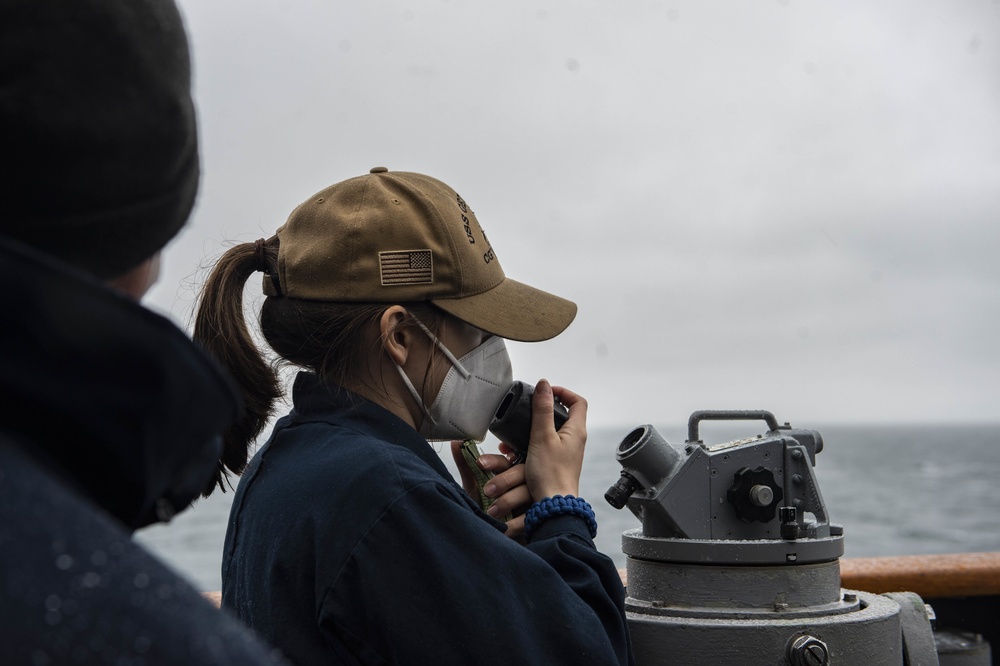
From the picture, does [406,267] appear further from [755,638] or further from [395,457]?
[755,638]

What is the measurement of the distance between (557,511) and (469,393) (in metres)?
0.33

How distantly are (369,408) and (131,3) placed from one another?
1.15m

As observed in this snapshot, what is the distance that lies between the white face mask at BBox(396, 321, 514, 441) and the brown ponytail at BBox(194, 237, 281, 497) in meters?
0.32

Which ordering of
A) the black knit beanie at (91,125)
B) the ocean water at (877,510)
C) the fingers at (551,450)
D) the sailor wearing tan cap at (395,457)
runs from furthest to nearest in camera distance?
the ocean water at (877,510)
the fingers at (551,450)
the sailor wearing tan cap at (395,457)
the black knit beanie at (91,125)

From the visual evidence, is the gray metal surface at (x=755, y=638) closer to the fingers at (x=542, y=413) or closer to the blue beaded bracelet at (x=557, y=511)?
the blue beaded bracelet at (x=557, y=511)

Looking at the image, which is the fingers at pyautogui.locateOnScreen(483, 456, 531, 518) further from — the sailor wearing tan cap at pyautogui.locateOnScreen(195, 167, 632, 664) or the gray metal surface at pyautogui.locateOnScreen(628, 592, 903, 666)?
the gray metal surface at pyautogui.locateOnScreen(628, 592, 903, 666)

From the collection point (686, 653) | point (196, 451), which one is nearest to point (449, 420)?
point (686, 653)

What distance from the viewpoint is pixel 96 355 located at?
71cm

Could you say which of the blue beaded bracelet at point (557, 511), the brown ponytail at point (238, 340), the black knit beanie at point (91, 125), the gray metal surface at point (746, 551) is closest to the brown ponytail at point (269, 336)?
the brown ponytail at point (238, 340)

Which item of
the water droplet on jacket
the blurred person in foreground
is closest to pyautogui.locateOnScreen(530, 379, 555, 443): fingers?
the blurred person in foreground

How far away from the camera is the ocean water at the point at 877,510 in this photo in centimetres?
Answer: 2258

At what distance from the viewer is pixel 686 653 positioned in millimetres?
2033

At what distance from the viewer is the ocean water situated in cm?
2258

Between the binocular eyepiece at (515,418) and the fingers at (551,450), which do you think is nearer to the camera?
the fingers at (551,450)
